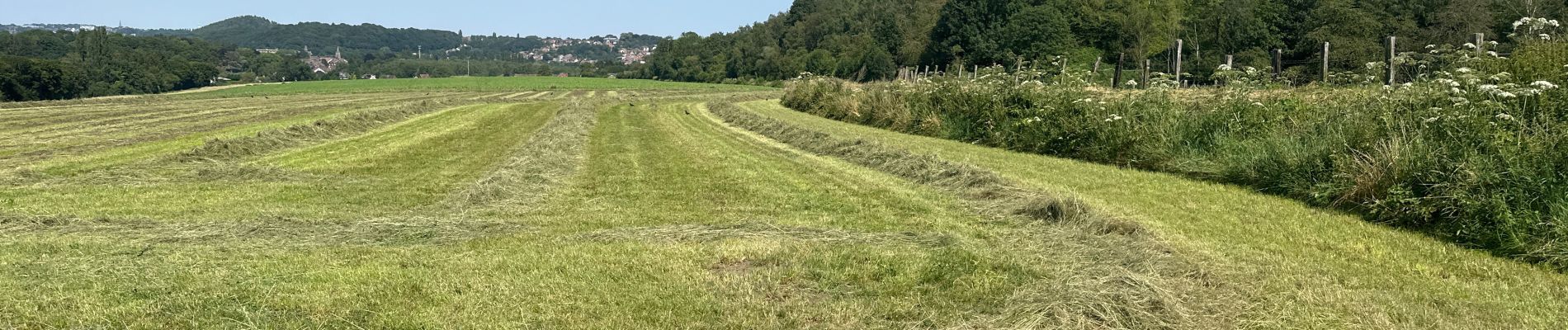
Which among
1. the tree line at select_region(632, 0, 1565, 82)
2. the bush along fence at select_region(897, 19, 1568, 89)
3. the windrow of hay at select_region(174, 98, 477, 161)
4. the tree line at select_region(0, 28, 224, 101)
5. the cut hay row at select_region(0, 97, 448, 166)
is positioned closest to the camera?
the bush along fence at select_region(897, 19, 1568, 89)

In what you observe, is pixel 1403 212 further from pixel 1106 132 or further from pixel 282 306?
pixel 282 306

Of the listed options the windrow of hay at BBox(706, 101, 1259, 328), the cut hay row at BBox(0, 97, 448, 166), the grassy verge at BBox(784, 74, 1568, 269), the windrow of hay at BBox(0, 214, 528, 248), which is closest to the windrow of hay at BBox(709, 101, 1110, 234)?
the windrow of hay at BBox(706, 101, 1259, 328)

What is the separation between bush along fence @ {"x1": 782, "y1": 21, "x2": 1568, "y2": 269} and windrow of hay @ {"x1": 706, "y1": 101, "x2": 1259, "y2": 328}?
2258 millimetres

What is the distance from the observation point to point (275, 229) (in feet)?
23.5

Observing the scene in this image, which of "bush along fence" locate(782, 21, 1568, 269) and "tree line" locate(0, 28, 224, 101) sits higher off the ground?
"tree line" locate(0, 28, 224, 101)

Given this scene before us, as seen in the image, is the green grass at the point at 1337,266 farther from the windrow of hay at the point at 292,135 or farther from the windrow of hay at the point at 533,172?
the windrow of hay at the point at 292,135

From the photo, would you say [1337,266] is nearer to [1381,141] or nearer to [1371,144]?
[1381,141]

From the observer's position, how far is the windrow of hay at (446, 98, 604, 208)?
30.1 feet

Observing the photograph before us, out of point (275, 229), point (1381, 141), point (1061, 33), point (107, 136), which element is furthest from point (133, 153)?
point (1061, 33)

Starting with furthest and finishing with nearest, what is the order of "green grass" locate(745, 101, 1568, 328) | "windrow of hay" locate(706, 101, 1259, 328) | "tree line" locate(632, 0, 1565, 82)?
"tree line" locate(632, 0, 1565, 82), "green grass" locate(745, 101, 1568, 328), "windrow of hay" locate(706, 101, 1259, 328)

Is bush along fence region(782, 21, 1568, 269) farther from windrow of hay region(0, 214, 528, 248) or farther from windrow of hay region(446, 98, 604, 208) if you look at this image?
windrow of hay region(446, 98, 604, 208)

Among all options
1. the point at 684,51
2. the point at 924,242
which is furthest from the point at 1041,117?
the point at 684,51

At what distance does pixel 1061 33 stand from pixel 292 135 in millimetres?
64999

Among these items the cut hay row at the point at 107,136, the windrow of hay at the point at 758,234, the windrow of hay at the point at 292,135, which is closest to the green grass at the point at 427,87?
the cut hay row at the point at 107,136
